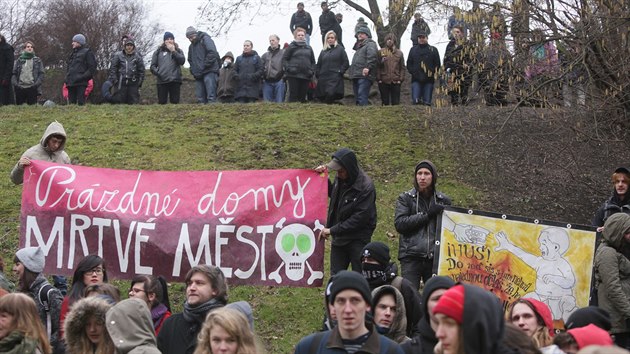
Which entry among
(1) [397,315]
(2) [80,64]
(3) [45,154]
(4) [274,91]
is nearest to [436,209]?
(1) [397,315]

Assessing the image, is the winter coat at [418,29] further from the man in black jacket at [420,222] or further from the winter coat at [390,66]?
the man in black jacket at [420,222]

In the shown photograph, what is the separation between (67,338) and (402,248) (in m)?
4.09

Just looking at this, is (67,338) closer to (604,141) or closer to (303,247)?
(303,247)

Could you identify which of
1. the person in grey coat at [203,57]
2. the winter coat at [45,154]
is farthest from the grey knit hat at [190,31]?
the winter coat at [45,154]

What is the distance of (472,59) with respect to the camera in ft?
52.0

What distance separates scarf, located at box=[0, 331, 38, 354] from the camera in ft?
23.7

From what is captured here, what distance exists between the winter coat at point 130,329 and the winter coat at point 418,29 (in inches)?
483

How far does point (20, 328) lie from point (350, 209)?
4.04 meters

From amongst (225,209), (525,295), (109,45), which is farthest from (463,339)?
(109,45)

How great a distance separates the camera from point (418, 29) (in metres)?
20.8

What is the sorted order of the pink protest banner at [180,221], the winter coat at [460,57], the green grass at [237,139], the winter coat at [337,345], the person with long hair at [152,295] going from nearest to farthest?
1. the winter coat at [337,345]
2. the person with long hair at [152,295]
3. the pink protest banner at [180,221]
4. the winter coat at [460,57]
5. the green grass at [237,139]

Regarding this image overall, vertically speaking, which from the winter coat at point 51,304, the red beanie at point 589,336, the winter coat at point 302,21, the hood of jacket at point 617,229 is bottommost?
the winter coat at point 51,304

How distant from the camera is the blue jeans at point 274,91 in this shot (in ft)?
72.6

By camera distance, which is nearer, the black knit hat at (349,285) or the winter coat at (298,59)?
the black knit hat at (349,285)
